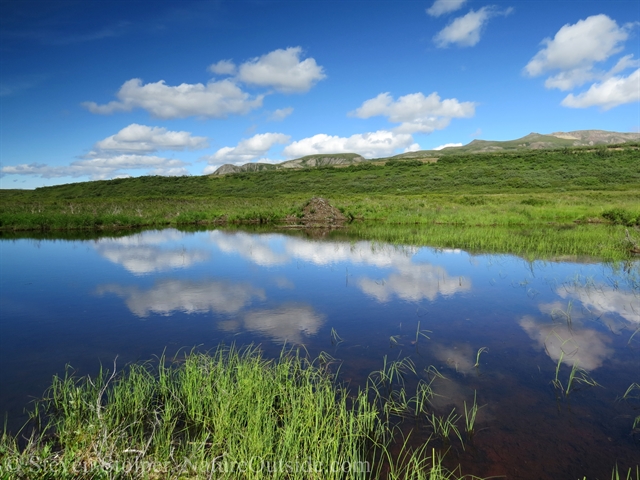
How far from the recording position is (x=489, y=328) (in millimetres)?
8188

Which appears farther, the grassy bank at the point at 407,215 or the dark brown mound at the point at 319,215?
the dark brown mound at the point at 319,215

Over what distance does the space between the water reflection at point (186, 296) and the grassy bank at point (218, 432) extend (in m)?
3.42

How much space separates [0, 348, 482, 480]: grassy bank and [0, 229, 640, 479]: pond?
0.50 m

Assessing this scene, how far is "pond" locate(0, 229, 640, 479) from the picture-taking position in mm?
4922

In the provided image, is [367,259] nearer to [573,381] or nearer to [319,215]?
[573,381]

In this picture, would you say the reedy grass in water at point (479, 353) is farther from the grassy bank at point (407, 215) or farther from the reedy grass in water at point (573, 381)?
the grassy bank at point (407, 215)

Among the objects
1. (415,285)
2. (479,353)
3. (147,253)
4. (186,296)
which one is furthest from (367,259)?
(147,253)

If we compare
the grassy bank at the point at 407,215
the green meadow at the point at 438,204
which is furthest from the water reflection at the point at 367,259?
the grassy bank at the point at 407,215

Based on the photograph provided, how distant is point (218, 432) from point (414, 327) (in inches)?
199

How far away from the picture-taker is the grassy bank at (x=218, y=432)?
3.60 m

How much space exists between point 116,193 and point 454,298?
6806 cm

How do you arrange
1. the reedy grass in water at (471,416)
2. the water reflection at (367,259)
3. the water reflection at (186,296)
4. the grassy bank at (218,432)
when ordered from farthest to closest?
1. the water reflection at (367,259)
2. the water reflection at (186,296)
3. the reedy grass in water at (471,416)
4. the grassy bank at (218,432)

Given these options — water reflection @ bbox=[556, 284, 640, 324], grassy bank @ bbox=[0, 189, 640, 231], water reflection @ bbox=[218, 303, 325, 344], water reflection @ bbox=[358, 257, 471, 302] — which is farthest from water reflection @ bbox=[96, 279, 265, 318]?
grassy bank @ bbox=[0, 189, 640, 231]

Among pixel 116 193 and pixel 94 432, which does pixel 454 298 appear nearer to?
pixel 94 432
